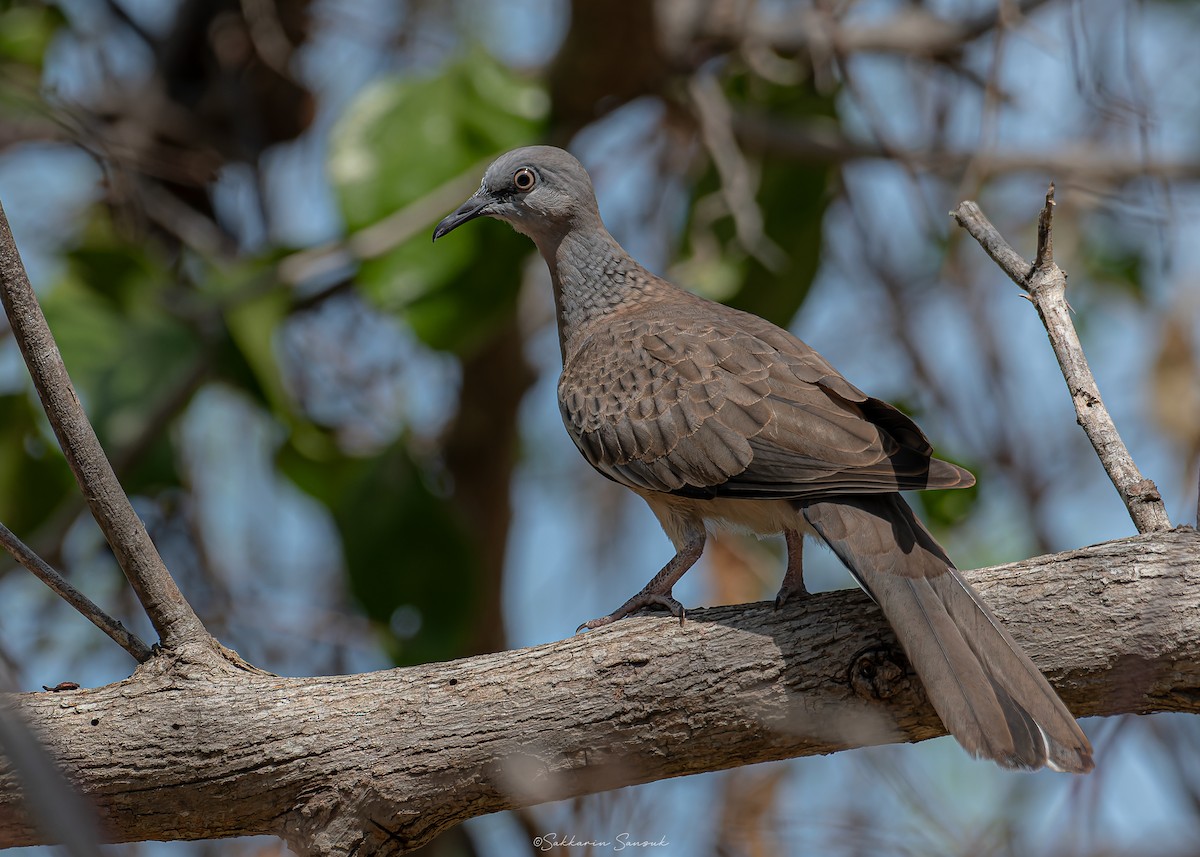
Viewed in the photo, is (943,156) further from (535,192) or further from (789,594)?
(789,594)

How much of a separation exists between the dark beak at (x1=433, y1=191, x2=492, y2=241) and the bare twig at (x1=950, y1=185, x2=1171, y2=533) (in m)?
1.90

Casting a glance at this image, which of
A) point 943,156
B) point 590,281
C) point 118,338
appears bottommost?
point 590,281

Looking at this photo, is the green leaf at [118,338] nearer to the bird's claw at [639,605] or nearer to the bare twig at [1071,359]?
the bird's claw at [639,605]

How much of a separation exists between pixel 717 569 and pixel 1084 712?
319 centimetres

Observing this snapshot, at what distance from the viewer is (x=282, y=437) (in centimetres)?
563

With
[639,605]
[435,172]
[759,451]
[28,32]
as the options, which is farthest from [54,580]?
[28,32]

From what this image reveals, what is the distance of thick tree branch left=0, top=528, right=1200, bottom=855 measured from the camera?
2.80 m

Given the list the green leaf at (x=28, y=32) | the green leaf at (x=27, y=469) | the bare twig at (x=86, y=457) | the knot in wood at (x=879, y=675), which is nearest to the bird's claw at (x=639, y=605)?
the knot in wood at (x=879, y=675)

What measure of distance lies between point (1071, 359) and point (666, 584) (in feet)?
4.10

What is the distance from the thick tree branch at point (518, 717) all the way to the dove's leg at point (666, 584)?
361mm

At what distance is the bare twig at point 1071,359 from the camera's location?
293 centimetres

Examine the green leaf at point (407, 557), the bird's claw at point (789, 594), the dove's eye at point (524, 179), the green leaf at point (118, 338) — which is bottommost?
the bird's claw at point (789, 594)

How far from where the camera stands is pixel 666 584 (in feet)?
11.7

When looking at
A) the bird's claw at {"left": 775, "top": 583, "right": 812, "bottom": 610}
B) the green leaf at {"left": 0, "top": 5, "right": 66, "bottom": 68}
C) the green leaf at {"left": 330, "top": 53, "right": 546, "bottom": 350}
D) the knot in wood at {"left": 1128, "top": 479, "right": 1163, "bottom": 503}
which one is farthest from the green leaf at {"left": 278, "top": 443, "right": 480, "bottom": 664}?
the knot in wood at {"left": 1128, "top": 479, "right": 1163, "bottom": 503}
